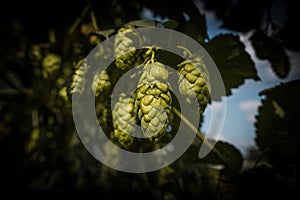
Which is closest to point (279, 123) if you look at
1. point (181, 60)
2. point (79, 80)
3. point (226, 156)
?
point (226, 156)

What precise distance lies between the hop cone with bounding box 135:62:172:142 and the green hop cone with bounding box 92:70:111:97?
7.8 inches

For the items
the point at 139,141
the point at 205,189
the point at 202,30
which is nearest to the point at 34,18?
the point at 139,141

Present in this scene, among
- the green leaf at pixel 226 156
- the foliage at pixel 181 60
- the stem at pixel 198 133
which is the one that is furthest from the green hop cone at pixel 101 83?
the green leaf at pixel 226 156

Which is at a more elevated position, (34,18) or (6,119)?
(34,18)

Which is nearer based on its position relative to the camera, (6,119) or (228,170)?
(228,170)

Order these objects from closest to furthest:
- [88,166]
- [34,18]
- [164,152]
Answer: [164,152] → [34,18] → [88,166]

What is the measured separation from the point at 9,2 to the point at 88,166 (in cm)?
143

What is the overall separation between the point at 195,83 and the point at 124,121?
17 centimetres

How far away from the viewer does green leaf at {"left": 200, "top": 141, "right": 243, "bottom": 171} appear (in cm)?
71

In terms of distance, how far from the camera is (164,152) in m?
0.89

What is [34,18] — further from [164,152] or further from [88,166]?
[88,166]

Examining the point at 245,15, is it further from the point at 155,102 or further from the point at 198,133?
the point at 155,102

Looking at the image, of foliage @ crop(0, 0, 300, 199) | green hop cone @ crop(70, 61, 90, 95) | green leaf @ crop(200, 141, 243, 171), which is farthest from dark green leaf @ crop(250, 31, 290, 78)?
green hop cone @ crop(70, 61, 90, 95)

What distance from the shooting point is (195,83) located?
1.22ft
